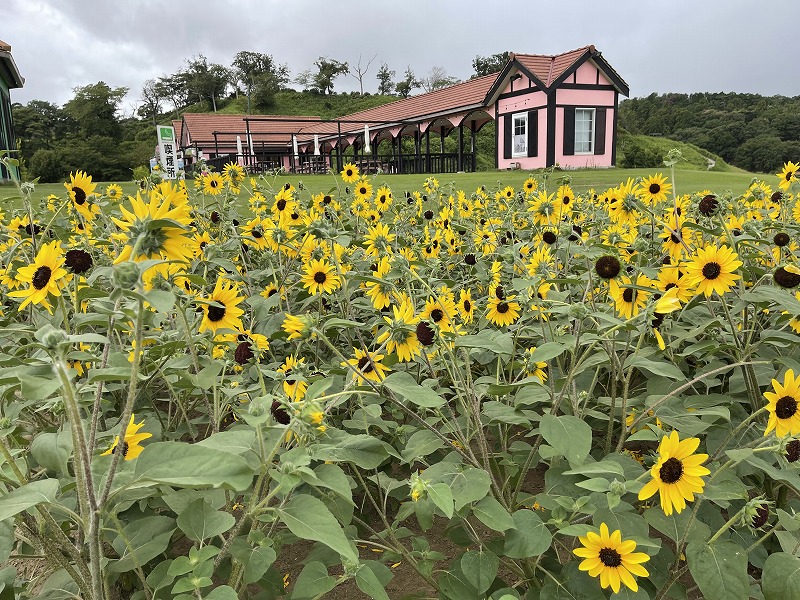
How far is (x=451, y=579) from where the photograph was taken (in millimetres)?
1264

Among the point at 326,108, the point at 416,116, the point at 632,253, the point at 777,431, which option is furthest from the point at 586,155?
the point at 326,108

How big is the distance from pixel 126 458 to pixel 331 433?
49 centimetres

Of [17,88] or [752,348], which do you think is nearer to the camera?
[752,348]

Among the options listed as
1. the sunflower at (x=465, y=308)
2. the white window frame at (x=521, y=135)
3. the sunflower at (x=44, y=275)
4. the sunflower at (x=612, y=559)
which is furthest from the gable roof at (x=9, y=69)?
the sunflower at (x=612, y=559)

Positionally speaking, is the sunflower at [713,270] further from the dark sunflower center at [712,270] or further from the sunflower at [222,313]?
the sunflower at [222,313]

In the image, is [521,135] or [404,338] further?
[521,135]

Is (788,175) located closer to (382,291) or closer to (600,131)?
(382,291)

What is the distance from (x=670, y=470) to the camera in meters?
1.12

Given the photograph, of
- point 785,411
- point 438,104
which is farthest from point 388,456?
point 438,104

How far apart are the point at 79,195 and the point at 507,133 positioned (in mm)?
21820

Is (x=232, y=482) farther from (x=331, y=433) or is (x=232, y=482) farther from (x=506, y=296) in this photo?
(x=506, y=296)

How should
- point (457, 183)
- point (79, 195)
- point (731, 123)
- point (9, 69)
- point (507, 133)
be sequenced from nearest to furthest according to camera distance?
point (79, 195) → point (457, 183) → point (9, 69) → point (507, 133) → point (731, 123)

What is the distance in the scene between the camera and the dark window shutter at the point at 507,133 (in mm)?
22219

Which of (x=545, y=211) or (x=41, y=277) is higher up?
(x=545, y=211)
